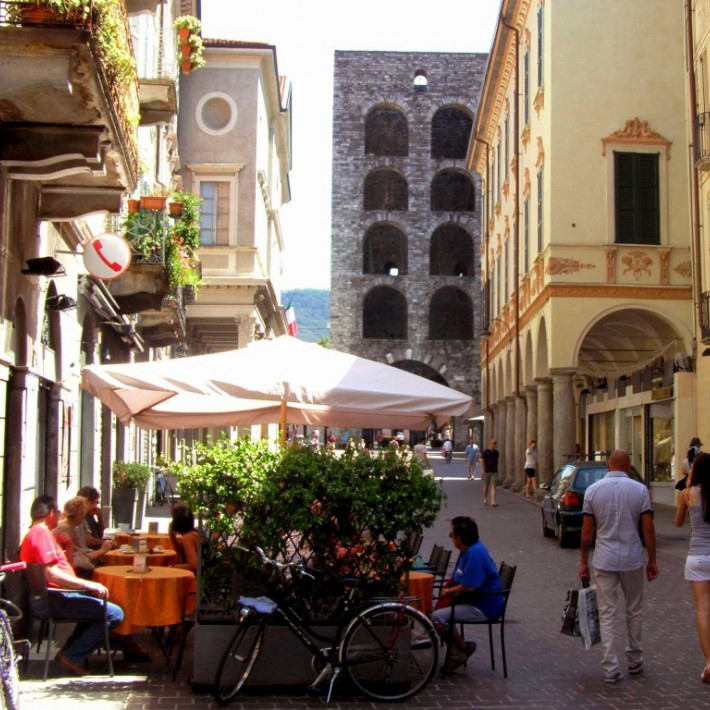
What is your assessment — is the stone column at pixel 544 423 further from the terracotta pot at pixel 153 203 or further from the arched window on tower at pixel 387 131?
the arched window on tower at pixel 387 131

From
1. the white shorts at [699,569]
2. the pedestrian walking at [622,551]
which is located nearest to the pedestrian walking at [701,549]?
the white shorts at [699,569]

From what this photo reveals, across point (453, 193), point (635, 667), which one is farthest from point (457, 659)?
point (453, 193)

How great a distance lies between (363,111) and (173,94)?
5571 cm

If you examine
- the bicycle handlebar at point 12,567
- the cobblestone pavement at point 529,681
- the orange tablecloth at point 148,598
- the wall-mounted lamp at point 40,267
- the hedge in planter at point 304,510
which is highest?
the wall-mounted lamp at point 40,267

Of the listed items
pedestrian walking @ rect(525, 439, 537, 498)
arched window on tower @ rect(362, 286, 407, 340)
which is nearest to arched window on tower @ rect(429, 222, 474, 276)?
arched window on tower @ rect(362, 286, 407, 340)

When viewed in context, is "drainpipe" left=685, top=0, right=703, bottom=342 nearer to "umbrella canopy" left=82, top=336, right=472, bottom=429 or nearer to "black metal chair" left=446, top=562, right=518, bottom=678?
"umbrella canopy" left=82, top=336, right=472, bottom=429

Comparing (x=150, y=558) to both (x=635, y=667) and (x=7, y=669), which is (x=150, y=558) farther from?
(x=635, y=667)

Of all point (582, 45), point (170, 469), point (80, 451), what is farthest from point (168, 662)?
point (582, 45)

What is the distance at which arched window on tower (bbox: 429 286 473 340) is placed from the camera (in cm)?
7356

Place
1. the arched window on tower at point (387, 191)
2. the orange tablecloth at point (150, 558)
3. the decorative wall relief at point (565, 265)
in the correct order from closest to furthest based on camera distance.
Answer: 1. the orange tablecloth at point (150, 558)
2. the decorative wall relief at point (565, 265)
3. the arched window on tower at point (387, 191)

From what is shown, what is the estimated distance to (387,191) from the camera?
7362cm

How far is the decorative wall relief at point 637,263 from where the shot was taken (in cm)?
2658

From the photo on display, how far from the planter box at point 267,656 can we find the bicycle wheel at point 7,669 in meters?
1.73

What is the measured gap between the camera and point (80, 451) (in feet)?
61.6
